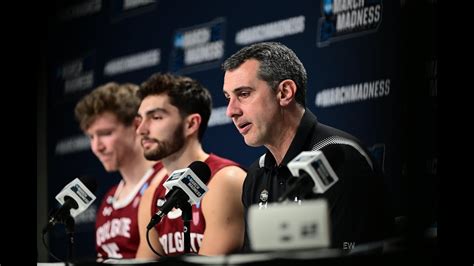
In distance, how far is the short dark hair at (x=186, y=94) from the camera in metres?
4.15

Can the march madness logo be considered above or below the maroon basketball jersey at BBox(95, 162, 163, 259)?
above

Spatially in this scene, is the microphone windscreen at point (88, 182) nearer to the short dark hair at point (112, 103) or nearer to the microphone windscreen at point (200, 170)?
the microphone windscreen at point (200, 170)

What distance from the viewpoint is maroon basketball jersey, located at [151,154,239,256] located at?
12.7 feet

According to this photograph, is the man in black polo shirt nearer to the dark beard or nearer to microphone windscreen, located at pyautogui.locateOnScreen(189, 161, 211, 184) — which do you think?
microphone windscreen, located at pyautogui.locateOnScreen(189, 161, 211, 184)

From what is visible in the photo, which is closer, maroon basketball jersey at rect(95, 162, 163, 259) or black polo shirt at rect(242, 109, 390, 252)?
black polo shirt at rect(242, 109, 390, 252)

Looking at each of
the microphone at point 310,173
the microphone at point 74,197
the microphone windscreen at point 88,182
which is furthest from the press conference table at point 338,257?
the microphone windscreen at point 88,182

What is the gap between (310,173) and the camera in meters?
2.57

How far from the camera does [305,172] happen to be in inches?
102

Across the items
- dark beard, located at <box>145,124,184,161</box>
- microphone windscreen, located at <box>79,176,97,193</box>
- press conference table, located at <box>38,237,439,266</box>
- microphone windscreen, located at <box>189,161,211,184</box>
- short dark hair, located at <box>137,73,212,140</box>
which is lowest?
press conference table, located at <box>38,237,439,266</box>

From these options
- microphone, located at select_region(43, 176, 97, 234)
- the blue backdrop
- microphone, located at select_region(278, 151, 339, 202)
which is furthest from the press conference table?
microphone, located at select_region(43, 176, 97, 234)

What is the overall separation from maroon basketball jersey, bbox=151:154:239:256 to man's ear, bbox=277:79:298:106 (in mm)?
540

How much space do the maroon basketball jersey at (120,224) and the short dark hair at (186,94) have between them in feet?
1.56

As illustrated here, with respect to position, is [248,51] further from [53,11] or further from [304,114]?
[53,11]

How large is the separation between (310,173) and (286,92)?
0.98 meters
